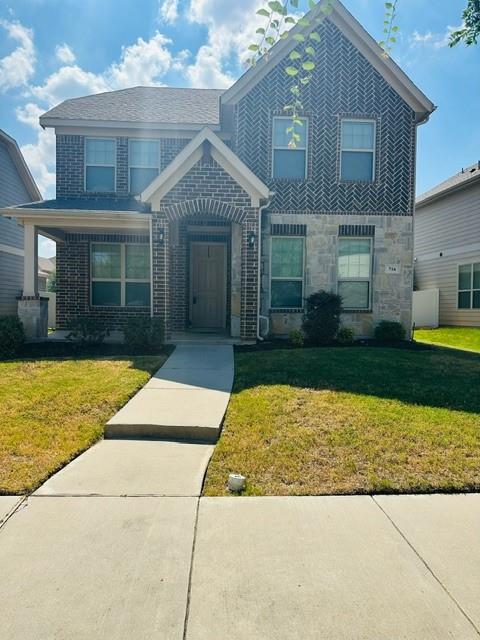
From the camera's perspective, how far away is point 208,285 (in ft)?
40.3

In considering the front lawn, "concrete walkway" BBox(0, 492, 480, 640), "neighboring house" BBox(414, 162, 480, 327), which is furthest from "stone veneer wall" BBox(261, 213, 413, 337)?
"concrete walkway" BBox(0, 492, 480, 640)

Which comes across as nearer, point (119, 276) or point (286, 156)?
point (286, 156)

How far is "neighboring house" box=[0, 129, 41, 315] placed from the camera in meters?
15.9

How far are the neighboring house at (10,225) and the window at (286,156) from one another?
33.6 feet

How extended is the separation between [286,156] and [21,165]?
12072mm

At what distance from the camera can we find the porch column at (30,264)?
9.98m

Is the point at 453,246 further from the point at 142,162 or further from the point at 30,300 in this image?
the point at 30,300

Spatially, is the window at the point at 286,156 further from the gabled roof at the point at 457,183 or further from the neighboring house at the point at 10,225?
the neighboring house at the point at 10,225

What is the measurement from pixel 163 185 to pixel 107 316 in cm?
447

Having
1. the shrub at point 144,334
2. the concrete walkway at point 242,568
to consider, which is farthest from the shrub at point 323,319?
the concrete walkway at point 242,568

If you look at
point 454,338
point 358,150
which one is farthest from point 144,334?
point 454,338

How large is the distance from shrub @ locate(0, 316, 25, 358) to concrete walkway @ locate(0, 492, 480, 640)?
635 cm

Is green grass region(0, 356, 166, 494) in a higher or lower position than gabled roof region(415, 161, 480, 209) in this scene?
lower

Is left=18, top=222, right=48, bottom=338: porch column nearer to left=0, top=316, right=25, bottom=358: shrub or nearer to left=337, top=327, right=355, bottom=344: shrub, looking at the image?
left=0, top=316, right=25, bottom=358: shrub
